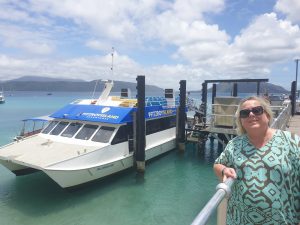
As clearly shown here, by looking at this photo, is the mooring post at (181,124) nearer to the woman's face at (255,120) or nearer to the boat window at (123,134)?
the boat window at (123,134)

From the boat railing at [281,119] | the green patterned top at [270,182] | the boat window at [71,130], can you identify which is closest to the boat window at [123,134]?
the boat window at [71,130]

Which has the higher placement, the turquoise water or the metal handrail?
the metal handrail

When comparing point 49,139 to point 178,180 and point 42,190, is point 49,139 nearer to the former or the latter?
point 42,190

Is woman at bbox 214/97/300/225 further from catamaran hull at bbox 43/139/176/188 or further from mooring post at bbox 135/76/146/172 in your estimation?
mooring post at bbox 135/76/146/172

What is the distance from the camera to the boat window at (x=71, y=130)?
42.9 feet

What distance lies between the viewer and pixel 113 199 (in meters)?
10.7

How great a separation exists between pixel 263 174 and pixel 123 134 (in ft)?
35.5

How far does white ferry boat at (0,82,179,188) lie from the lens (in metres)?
10.2

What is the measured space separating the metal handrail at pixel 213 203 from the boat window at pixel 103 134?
405 inches

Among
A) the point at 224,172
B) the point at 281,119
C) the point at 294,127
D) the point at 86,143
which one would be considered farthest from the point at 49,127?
the point at 224,172

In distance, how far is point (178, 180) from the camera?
43.7 ft

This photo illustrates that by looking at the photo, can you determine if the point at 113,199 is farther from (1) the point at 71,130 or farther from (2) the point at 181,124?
(2) the point at 181,124

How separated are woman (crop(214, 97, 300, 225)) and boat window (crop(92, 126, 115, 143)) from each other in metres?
10.0

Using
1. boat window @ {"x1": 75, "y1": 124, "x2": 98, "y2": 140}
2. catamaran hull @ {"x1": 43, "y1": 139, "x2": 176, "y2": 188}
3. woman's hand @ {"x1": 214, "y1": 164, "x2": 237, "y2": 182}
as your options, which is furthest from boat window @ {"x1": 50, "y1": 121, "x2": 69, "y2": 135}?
woman's hand @ {"x1": 214, "y1": 164, "x2": 237, "y2": 182}
